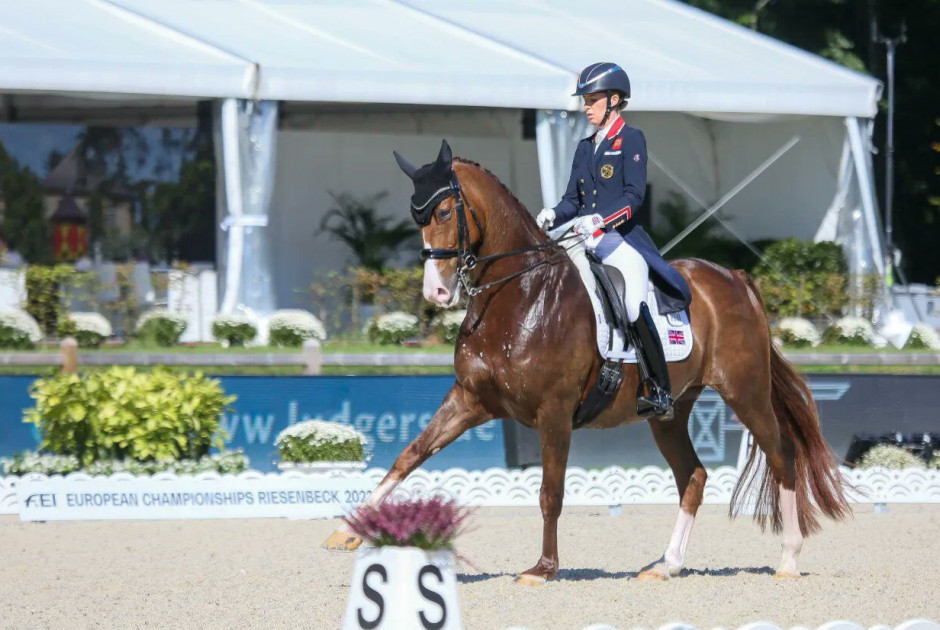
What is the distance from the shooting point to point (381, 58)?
57.2 ft

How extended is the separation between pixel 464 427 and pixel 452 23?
14065 millimetres

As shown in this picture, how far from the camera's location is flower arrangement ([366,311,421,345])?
15742 mm

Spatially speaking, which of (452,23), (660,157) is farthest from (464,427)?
(660,157)

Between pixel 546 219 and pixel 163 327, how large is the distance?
9910mm

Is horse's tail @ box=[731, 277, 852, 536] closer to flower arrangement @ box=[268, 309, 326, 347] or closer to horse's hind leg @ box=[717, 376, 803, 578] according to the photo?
horse's hind leg @ box=[717, 376, 803, 578]

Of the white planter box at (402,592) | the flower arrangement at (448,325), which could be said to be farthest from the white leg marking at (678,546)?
the flower arrangement at (448,325)

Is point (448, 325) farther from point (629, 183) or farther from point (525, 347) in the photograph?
point (525, 347)

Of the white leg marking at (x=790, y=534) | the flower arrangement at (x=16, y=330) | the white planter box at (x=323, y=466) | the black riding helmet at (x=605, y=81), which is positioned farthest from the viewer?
the flower arrangement at (x=16, y=330)

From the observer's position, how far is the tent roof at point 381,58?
53.5 feet

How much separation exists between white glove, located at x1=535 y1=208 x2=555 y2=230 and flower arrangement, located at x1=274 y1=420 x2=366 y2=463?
4276 millimetres

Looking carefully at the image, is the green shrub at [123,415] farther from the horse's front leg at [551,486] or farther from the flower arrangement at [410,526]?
the flower arrangement at [410,526]

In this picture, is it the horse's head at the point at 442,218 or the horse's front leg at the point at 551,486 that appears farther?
the horse's front leg at the point at 551,486

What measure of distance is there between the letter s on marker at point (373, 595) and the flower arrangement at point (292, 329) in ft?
37.3

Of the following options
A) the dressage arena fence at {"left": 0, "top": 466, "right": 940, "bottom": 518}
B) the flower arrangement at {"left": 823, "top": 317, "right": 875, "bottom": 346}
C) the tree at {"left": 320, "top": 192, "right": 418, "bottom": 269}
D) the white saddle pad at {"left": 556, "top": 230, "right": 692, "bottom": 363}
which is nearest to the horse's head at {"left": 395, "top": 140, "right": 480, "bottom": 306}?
the white saddle pad at {"left": 556, "top": 230, "right": 692, "bottom": 363}
